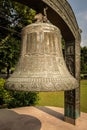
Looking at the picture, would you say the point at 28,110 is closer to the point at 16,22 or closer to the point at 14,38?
the point at 14,38

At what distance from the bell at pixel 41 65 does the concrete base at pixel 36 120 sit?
3489mm

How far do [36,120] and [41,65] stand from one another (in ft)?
14.3

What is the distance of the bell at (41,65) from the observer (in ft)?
8.83

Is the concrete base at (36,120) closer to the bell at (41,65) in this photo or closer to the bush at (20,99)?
the bush at (20,99)

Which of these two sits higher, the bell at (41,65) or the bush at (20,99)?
the bell at (41,65)

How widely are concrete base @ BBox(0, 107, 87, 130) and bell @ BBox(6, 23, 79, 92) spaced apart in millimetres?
3489

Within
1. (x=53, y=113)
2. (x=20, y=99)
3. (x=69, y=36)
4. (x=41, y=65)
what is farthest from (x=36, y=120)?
(x=41, y=65)

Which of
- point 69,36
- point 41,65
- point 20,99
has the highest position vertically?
point 69,36

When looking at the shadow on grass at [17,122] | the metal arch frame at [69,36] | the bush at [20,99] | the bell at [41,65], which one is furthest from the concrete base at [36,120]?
the bell at [41,65]

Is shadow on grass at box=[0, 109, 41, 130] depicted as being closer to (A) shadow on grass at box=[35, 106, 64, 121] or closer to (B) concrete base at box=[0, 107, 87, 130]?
(B) concrete base at box=[0, 107, 87, 130]

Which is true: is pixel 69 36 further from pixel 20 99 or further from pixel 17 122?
pixel 20 99

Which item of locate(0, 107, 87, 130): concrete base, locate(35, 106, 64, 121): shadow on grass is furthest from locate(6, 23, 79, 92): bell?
locate(35, 106, 64, 121): shadow on grass

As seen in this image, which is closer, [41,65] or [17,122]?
[41,65]

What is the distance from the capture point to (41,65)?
9.62 feet
